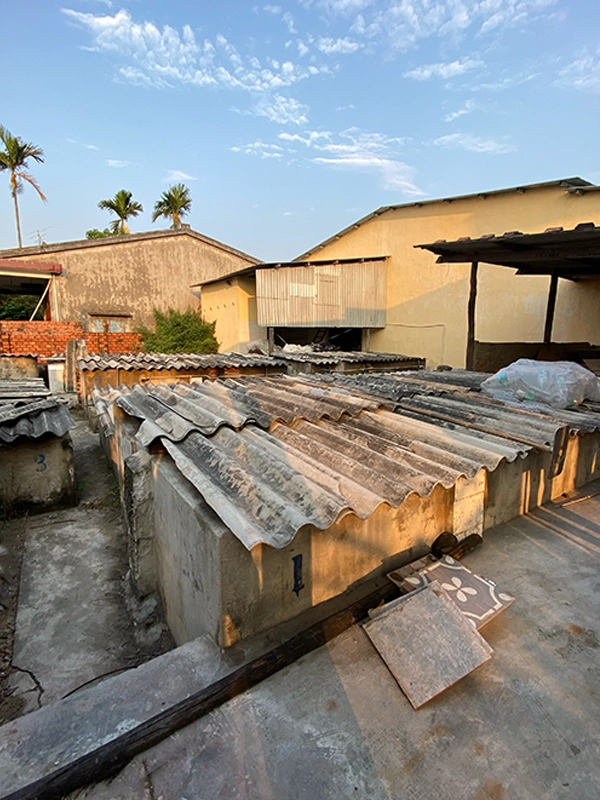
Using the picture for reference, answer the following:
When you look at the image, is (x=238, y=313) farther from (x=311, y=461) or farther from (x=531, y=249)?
(x=311, y=461)

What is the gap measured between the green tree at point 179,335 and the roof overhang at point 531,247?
1588 centimetres

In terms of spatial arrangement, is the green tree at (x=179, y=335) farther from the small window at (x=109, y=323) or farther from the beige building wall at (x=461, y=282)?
the beige building wall at (x=461, y=282)

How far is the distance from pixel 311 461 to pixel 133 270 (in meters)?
21.9

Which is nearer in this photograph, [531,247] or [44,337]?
[531,247]

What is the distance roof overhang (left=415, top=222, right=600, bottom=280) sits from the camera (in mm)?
5738

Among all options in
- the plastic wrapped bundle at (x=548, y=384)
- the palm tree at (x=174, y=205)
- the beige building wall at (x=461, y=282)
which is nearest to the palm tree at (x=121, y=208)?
the palm tree at (x=174, y=205)

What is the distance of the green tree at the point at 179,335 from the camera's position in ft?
68.7

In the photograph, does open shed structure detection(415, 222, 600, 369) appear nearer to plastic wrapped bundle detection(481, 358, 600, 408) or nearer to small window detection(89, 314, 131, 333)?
plastic wrapped bundle detection(481, 358, 600, 408)

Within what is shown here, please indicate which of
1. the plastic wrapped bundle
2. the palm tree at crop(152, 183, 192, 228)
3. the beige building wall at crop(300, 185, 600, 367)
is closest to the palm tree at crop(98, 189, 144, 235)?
the palm tree at crop(152, 183, 192, 228)

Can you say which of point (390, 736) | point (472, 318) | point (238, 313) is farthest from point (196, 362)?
point (390, 736)

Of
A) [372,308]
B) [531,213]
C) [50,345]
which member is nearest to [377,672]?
[531,213]

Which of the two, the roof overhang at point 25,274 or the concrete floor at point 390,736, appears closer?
the concrete floor at point 390,736

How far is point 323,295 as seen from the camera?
55.1ft

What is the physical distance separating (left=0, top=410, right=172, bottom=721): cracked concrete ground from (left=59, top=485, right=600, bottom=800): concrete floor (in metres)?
1.94
